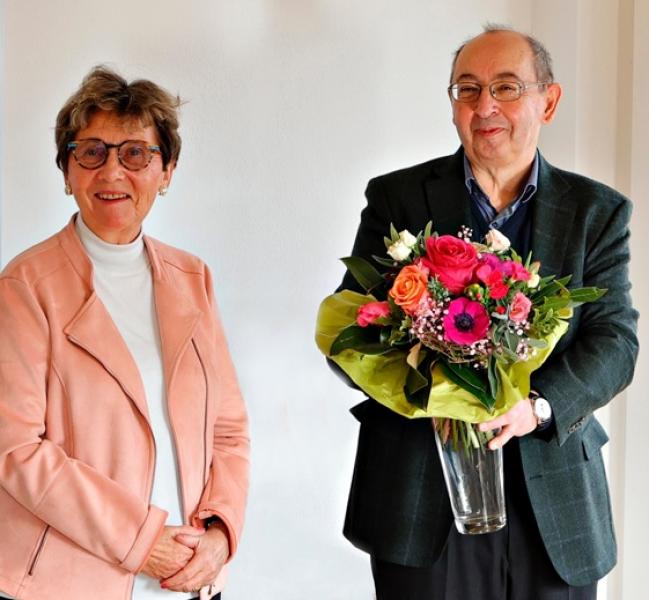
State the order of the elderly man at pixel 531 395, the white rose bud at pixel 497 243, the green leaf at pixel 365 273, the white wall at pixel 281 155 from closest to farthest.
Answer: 1. the white rose bud at pixel 497 243
2. the green leaf at pixel 365 273
3. the elderly man at pixel 531 395
4. the white wall at pixel 281 155

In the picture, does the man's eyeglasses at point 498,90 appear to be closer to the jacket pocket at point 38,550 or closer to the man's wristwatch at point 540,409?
the man's wristwatch at point 540,409

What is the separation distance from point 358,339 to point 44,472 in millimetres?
668

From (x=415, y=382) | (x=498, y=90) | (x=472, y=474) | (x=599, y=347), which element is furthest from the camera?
(x=498, y=90)

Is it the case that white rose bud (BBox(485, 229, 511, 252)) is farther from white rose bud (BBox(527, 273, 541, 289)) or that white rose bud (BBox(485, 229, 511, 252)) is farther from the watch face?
the watch face

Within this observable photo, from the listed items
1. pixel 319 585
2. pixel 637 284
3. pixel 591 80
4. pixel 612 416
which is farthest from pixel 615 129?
pixel 319 585

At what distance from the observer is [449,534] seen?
2121 millimetres

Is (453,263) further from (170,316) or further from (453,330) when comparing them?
(170,316)

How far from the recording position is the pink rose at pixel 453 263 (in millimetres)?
1805

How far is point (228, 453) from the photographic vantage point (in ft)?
7.47

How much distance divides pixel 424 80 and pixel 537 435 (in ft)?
5.55

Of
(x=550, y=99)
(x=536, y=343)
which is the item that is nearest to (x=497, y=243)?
(x=536, y=343)

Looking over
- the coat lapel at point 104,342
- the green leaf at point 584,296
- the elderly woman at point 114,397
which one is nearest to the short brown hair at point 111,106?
the elderly woman at point 114,397

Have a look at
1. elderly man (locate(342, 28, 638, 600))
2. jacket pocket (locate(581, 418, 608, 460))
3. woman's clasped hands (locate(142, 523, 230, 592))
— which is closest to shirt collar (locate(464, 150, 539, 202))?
elderly man (locate(342, 28, 638, 600))

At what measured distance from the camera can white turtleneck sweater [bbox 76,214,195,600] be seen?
2.06 metres
